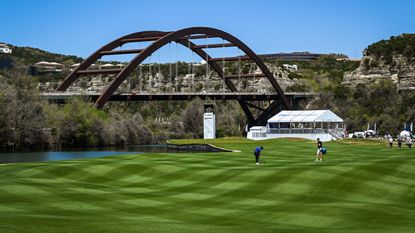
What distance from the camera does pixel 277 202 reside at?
91.6ft

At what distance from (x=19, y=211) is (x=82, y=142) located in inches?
2771

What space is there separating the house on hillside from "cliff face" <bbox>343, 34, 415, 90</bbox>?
158 ft

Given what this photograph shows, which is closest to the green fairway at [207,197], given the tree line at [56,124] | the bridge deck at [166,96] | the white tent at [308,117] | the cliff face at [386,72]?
the tree line at [56,124]

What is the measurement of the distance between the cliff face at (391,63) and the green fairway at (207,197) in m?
112

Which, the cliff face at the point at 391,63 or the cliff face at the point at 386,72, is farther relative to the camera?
the cliff face at the point at 391,63

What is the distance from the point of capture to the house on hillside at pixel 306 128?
9250cm

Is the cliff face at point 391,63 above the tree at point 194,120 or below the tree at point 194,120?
above

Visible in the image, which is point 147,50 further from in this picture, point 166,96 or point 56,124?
point 56,124

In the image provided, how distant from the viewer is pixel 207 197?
29656 mm

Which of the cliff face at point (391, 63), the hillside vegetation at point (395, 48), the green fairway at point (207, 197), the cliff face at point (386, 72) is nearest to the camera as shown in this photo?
the green fairway at point (207, 197)

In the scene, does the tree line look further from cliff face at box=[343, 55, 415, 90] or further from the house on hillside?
cliff face at box=[343, 55, 415, 90]

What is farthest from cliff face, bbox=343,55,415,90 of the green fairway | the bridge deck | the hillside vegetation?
the green fairway

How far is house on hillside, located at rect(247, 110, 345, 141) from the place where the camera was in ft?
303

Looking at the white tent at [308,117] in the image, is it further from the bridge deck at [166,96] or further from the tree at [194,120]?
the tree at [194,120]
